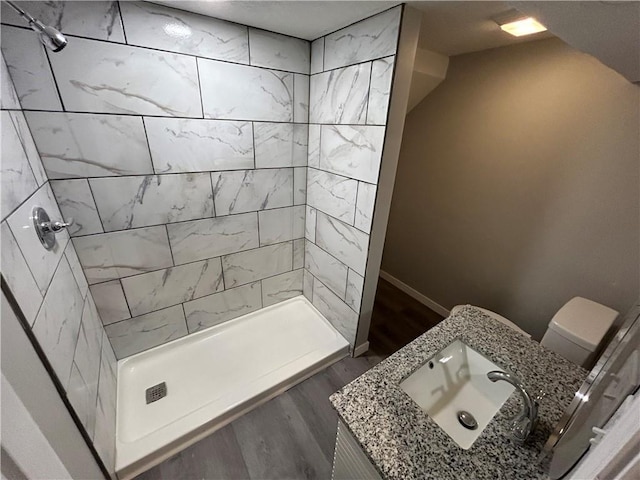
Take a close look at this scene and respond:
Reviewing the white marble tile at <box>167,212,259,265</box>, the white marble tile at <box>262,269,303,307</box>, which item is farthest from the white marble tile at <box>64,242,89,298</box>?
the white marble tile at <box>262,269,303,307</box>

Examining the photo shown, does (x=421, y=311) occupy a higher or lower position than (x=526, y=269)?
lower

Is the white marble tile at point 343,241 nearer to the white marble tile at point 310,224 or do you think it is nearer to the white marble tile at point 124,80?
the white marble tile at point 310,224

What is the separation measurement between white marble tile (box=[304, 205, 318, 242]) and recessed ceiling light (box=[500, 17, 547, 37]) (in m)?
1.38

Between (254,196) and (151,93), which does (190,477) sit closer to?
(254,196)

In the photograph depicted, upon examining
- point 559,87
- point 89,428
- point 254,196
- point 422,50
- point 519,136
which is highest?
point 422,50

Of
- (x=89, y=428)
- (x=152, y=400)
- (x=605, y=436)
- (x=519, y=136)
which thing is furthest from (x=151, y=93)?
(x=519, y=136)

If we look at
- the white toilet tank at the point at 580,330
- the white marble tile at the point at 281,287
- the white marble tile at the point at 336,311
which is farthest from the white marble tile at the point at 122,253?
the white toilet tank at the point at 580,330

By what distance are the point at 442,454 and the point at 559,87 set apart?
190 centimetres

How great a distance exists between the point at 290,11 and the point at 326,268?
1.45 metres

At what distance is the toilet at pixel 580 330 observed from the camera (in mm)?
1241

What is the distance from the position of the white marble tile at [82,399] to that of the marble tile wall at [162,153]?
3cm

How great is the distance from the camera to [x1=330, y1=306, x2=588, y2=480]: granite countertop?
0.64 meters

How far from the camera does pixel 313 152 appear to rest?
5.66 feet

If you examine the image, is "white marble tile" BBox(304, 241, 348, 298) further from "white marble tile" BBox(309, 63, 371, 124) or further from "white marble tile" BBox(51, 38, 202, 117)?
"white marble tile" BBox(51, 38, 202, 117)
